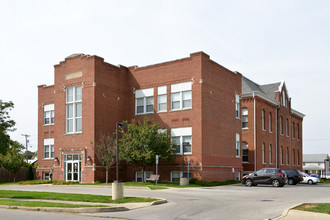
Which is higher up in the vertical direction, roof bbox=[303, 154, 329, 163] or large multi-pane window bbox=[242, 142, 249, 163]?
large multi-pane window bbox=[242, 142, 249, 163]

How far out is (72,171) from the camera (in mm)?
36812

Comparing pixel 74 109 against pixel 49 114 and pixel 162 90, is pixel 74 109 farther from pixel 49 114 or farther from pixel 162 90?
pixel 162 90

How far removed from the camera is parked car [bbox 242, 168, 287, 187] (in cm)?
3185

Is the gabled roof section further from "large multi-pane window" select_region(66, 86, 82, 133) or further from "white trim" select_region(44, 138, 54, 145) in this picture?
"white trim" select_region(44, 138, 54, 145)

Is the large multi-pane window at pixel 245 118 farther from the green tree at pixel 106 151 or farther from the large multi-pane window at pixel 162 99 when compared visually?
the green tree at pixel 106 151

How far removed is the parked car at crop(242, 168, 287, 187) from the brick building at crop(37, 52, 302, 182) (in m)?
3.59

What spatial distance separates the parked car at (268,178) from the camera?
1254 inches

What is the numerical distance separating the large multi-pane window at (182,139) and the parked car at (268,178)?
222 inches

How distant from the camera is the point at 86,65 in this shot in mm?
A: 36812

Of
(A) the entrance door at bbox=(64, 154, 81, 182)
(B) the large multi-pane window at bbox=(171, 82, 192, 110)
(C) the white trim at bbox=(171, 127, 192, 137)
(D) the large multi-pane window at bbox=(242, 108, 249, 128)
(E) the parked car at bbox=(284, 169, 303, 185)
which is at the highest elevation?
(B) the large multi-pane window at bbox=(171, 82, 192, 110)

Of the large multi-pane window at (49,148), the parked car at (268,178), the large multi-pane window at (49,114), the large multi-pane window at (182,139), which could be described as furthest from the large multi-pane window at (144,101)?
the parked car at (268,178)

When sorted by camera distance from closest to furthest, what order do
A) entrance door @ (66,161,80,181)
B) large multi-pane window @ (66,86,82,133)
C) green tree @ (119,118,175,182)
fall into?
1. green tree @ (119,118,175,182)
2. entrance door @ (66,161,80,181)
3. large multi-pane window @ (66,86,82,133)

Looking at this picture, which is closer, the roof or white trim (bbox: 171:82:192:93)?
white trim (bbox: 171:82:192:93)

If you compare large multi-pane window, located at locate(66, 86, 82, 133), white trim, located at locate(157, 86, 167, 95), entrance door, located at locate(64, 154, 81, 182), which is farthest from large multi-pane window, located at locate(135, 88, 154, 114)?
entrance door, located at locate(64, 154, 81, 182)
